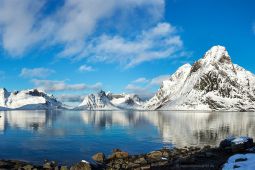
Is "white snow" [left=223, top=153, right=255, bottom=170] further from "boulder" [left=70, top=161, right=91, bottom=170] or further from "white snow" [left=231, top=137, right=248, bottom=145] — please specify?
"boulder" [left=70, top=161, right=91, bottom=170]

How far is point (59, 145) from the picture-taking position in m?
73.6

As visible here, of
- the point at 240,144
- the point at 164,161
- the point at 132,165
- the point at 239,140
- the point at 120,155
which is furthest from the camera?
the point at 120,155

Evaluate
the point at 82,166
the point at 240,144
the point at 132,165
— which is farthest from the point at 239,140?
the point at 82,166

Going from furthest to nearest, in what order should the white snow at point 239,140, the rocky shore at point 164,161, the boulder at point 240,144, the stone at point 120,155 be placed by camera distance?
the stone at point 120,155 < the white snow at point 239,140 < the boulder at point 240,144 < the rocky shore at point 164,161

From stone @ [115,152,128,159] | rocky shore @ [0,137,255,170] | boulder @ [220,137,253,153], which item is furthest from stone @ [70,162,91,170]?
boulder @ [220,137,253,153]

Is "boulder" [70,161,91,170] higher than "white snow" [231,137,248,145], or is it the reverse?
"white snow" [231,137,248,145]

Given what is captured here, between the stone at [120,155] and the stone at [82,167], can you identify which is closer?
the stone at [82,167]

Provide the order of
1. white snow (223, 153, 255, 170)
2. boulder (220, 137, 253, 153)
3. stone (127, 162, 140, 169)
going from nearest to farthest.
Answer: white snow (223, 153, 255, 170), stone (127, 162, 140, 169), boulder (220, 137, 253, 153)

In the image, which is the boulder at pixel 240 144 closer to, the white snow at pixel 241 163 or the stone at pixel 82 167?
the white snow at pixel 241 163

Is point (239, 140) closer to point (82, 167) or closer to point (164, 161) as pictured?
point (164, 161)

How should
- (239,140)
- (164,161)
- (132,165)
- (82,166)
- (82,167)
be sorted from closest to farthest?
(82,167), (82,166), (132,165), (164,161), (239,140)

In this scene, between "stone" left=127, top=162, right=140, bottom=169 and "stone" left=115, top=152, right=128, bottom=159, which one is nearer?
"stone" left=127, top=162, right=140, bottom=169

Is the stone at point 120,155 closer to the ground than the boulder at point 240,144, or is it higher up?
closer to the ground

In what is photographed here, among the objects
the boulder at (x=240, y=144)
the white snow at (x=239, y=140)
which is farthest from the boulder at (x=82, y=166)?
the white snow at (x=239, y=140)
